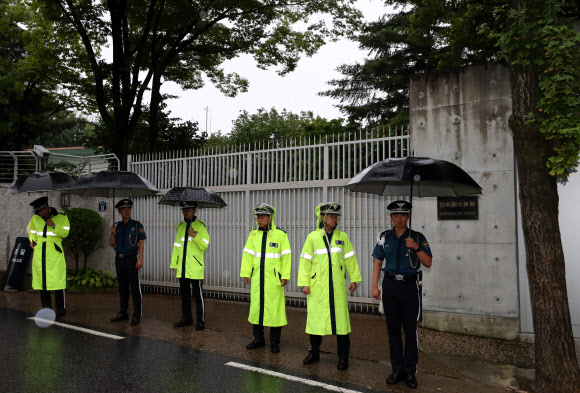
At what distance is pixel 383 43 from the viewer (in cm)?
2506

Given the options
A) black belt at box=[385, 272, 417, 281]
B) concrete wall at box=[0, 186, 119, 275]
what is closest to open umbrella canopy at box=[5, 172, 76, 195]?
concrete wall at box=[0, 186, 119, 275]

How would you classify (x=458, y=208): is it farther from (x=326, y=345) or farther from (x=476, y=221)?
(x=326, y=345)

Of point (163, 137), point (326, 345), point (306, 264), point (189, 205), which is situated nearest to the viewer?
point (306, 264)

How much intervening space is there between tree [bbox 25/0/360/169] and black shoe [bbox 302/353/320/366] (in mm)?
9391

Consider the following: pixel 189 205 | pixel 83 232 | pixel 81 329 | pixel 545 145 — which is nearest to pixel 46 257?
pixel 81 329

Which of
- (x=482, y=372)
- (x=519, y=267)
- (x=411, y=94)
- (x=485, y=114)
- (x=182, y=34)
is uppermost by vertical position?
(x=182, y=34)

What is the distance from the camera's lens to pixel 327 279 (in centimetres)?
566

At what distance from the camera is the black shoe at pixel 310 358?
570 centimetres

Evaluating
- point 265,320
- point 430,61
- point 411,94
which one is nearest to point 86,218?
point 265,320

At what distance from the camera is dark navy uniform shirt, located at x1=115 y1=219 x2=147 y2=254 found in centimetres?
791

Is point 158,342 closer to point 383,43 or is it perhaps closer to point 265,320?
point 265,320

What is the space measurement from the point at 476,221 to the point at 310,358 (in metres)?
3.26

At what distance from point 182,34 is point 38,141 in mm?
31921

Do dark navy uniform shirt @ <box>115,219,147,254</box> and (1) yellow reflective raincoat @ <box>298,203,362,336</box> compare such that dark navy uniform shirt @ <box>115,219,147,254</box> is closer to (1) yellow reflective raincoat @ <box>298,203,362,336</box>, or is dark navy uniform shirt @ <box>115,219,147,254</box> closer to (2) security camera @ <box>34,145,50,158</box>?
(1) yellow reflective raincoat @ <box>298,203,362,336</box>
